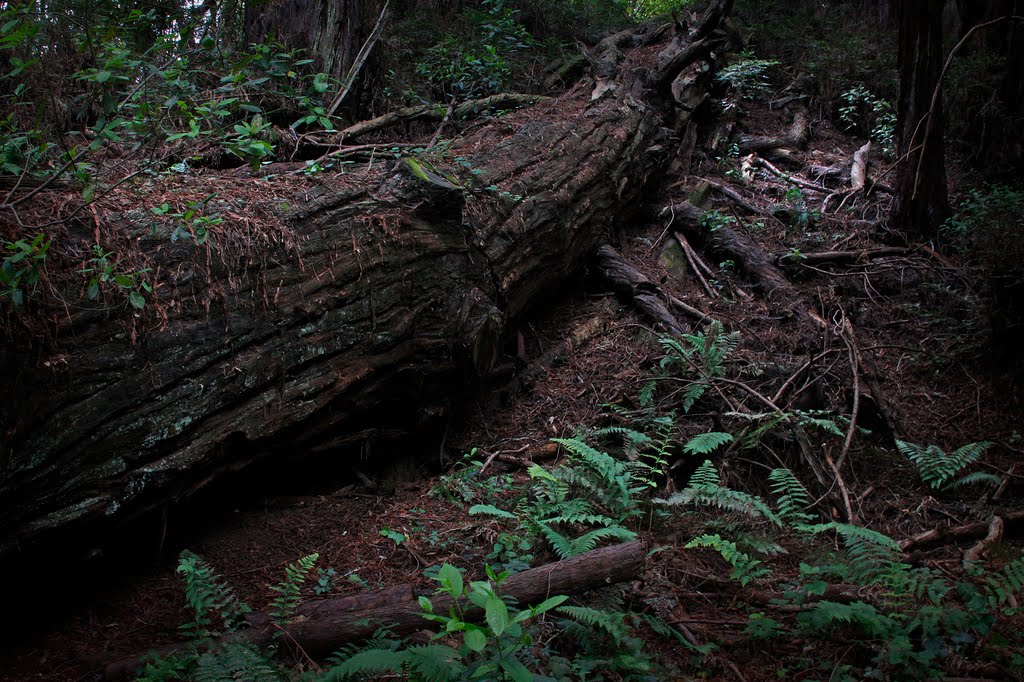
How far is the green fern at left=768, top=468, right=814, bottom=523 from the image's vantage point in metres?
3.87

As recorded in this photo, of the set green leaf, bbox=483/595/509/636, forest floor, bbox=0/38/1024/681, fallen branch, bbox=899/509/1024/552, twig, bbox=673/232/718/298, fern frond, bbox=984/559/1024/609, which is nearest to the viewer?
green leaf, bbox=483/595/509/636

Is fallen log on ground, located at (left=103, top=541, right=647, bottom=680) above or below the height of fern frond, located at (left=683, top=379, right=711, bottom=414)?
below

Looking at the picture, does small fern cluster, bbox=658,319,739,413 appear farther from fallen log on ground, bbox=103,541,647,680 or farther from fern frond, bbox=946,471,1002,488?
fallen log on ground, bbox=103,541,647,680

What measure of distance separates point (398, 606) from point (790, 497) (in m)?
2.56

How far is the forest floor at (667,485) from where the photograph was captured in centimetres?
304

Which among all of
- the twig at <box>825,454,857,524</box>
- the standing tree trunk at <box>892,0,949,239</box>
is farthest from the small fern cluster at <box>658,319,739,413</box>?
the standing tree trunk at <box>892,0,949,239</box>

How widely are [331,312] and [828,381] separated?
3943mm

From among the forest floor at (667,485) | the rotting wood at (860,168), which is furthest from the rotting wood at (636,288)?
the rotting wood at (860,168)

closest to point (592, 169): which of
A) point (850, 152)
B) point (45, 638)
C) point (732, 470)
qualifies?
point (732, 470)

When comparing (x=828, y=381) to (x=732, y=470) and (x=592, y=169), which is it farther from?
(x=592, y=169)

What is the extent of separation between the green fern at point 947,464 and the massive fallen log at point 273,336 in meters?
3.23

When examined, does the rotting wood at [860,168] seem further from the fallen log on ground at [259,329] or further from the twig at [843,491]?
the twig at [843,491]

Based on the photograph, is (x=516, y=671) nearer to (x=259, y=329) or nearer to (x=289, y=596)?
(x=289, y=596)

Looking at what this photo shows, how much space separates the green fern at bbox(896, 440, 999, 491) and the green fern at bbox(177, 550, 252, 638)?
4277 mm
